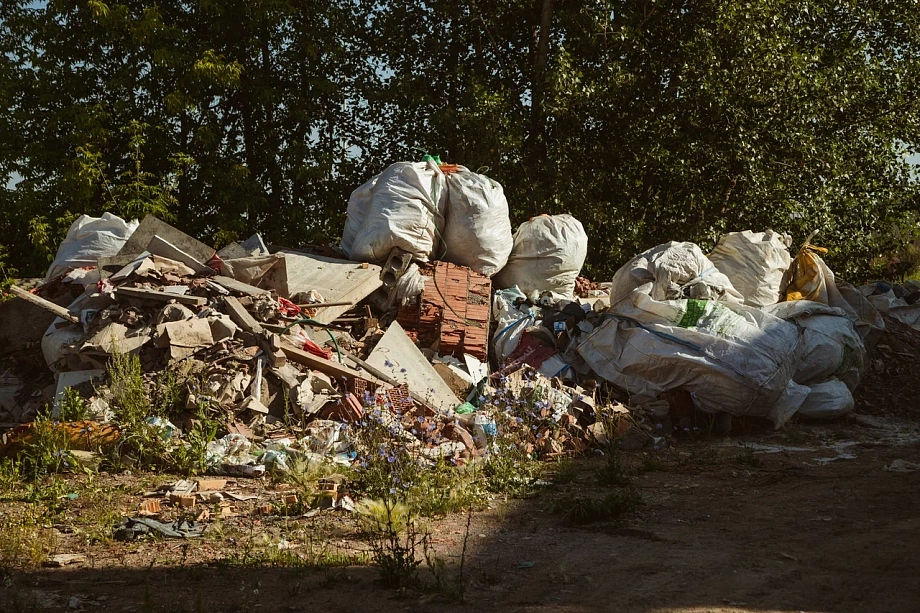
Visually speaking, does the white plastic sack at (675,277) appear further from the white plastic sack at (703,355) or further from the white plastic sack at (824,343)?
the white plastic sack at (824,343)

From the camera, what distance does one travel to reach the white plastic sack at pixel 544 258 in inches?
289

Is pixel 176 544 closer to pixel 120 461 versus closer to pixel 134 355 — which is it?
pixel 120 461

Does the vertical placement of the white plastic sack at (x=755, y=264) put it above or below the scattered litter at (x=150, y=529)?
above

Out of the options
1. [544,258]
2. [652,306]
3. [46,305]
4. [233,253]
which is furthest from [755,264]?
[46,305]

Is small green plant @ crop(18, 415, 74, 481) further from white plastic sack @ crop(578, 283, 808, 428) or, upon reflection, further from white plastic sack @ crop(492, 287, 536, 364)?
white plastic sack @ crop(578, 283, 808, 428)

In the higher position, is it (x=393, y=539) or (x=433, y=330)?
(x=433, y=330)

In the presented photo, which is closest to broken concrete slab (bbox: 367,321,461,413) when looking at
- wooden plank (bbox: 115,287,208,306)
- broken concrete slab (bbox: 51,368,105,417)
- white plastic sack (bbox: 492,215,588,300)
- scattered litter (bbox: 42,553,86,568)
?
wooden plank (bbox: 115,287,208,306)

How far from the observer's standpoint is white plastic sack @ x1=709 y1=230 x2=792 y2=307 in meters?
7.23

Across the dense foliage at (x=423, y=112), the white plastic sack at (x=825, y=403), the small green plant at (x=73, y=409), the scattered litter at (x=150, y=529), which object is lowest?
the scattered litter at (x=150, y=529)

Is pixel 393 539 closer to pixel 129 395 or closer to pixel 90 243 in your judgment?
pixel 129 395

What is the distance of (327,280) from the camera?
21.5 ft

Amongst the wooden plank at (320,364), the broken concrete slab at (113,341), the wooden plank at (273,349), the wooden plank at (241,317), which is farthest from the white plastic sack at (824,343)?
the broken concrete slab at (113,341)

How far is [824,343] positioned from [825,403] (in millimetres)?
494

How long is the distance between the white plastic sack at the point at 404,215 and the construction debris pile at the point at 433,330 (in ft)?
0.06
